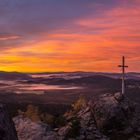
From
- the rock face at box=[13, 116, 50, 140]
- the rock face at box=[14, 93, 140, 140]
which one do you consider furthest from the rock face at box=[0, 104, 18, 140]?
the rock face at box=[14, 93, 140, 140]

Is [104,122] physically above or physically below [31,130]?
below

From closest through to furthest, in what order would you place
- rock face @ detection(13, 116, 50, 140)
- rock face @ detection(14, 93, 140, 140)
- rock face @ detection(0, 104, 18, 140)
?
rock face @ detection(0, 104, 18, 140) < rock face @ detection(13, 116, 50, 140) < rock face @ detection(14, 93, 140, 140)

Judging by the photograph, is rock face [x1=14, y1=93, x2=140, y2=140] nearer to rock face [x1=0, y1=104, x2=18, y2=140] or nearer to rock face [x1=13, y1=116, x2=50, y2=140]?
rock face [x1=13, y1=116, x2=50, y2=140]

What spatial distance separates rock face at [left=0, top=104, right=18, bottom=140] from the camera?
1361 cm

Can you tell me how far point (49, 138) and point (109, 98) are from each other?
32.0 metres

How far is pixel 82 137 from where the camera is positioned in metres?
52.0

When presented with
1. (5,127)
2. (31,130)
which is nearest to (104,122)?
(31,130)

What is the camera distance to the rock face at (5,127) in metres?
13.6

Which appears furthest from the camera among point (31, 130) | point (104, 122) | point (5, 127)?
point (104, 122)

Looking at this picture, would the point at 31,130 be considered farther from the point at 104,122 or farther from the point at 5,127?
the point at 104,122

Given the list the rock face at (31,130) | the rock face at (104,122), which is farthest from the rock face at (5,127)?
the rock face at (104,122)

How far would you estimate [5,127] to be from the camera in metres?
13.9

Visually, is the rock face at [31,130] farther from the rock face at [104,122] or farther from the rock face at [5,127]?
the rock face at [5,127]

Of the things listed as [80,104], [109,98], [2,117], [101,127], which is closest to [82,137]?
[101,127]
